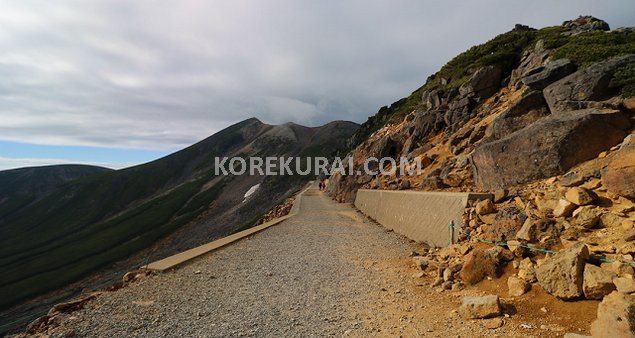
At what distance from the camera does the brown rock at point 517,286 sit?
6.16m

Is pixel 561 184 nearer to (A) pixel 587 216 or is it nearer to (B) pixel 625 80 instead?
(A) pixel 587 216

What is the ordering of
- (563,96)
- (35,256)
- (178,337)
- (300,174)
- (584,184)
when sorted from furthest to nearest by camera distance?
(300,174) → (35,256) → (563,96) → (584,184) → (178,337)

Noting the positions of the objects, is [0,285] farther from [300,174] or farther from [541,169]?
[541,169]

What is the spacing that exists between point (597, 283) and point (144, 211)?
369 feet

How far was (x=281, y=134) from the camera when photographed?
160 m

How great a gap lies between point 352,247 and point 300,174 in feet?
259

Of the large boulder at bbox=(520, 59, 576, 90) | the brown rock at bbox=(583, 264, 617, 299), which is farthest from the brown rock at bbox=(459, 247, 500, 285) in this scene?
the large boulder at bbox=(520, 59, 576, 90)

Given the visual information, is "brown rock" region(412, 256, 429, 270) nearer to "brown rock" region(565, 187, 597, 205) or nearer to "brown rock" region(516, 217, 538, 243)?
"brown rock" region(516, 217, 538, 243)

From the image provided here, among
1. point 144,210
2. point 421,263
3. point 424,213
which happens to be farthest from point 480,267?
point 144,210

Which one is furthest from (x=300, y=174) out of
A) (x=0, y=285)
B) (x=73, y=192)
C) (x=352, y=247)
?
(x=73, y=192)

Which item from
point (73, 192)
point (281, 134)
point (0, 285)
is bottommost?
point (0, 285)

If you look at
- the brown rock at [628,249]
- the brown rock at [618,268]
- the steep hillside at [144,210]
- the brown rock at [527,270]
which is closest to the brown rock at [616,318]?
the brown rock at [618,268]

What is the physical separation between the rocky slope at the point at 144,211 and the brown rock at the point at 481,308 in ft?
32.0

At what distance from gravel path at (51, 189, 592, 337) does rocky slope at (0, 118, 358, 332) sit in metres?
3.41
